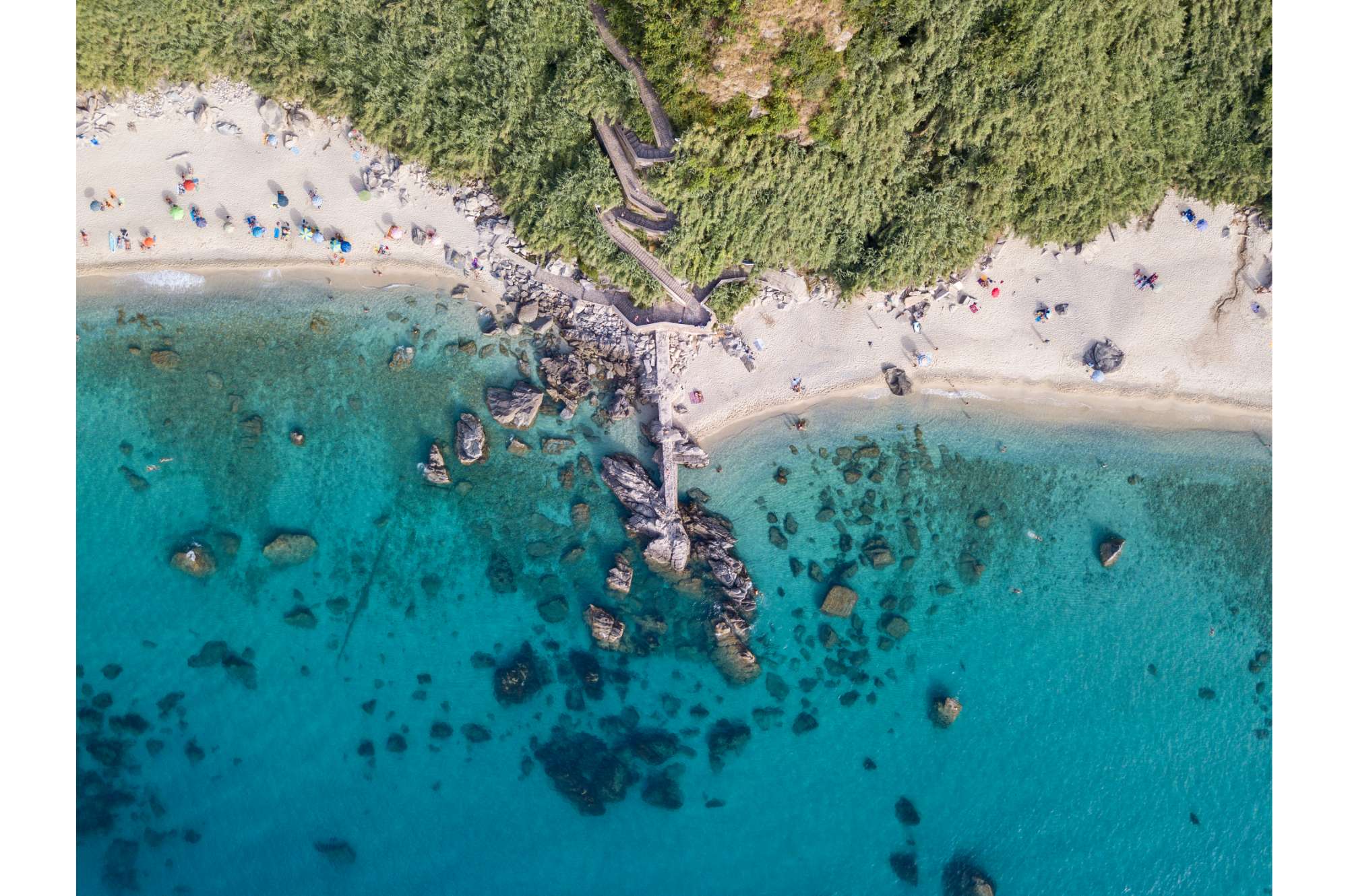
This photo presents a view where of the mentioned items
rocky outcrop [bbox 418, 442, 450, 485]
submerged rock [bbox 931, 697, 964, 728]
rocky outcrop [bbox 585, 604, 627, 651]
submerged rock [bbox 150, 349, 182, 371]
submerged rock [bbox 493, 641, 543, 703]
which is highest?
submerged rock [bbox 150, 349, 182, 371]

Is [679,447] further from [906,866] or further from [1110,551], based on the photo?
[906,866]

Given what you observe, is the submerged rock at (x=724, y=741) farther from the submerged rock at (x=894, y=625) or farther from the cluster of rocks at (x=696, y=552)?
the submerged rock at (x=894, y=625)

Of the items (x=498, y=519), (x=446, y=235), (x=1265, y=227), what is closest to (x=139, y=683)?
(x=498, y=519)

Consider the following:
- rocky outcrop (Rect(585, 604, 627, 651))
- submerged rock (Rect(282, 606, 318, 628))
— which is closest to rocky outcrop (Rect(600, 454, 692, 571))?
rocky outcrop (Rect(585, 604, 627, 651))

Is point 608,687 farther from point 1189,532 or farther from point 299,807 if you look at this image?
point 1189,532

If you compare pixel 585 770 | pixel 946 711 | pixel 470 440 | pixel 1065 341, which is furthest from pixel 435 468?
pixel 1065 341

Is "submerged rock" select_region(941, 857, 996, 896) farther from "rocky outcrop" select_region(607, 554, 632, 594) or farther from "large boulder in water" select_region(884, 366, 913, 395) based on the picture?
"large boulder in water" select_region(884, 366, 913, 395)

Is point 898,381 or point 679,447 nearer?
point 679,447
